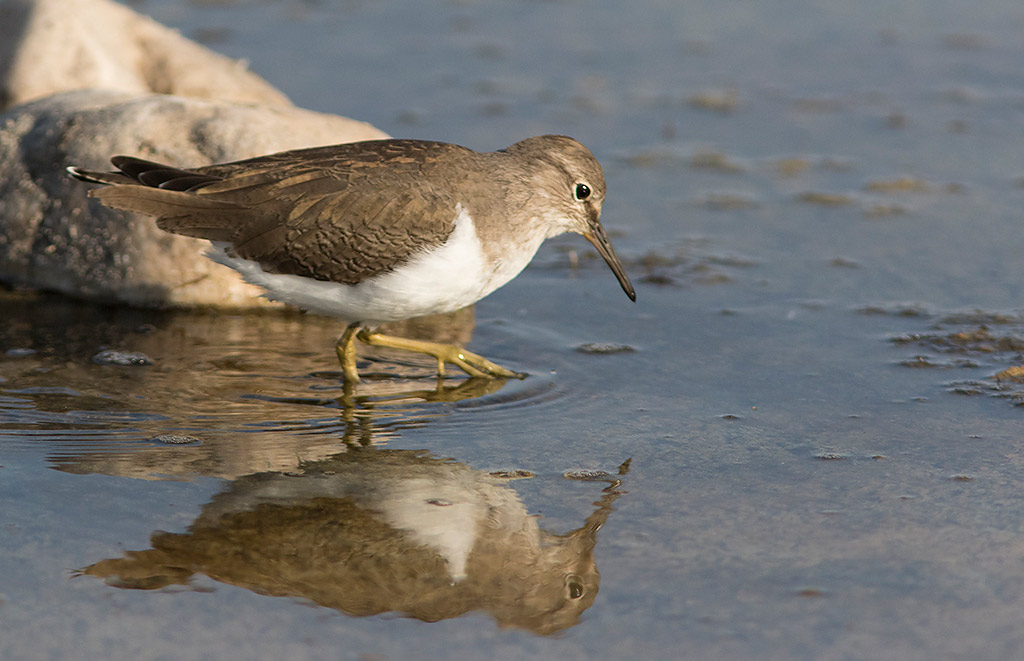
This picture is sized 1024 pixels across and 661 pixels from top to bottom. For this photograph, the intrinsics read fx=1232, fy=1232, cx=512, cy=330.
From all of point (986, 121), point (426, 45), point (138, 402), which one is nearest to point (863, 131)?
point (986, 121)

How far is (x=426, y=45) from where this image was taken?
11.4 m

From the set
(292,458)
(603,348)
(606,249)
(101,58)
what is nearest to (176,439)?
(292,458)

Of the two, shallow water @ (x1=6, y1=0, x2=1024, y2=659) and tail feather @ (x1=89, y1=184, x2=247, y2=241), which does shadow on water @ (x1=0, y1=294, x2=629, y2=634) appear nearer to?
shallow water @ (x1=6, y1=0, x2=1024, y2=659)

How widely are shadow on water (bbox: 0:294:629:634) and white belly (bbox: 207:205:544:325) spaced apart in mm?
465

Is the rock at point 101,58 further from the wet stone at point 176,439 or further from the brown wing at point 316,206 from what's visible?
the wet stone at point 176,439

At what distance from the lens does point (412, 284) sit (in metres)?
5.92

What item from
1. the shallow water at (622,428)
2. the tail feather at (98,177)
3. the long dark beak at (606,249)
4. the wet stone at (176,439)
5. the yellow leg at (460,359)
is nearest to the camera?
the shallow water at (622,428)

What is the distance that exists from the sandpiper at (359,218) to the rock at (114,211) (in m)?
0.99

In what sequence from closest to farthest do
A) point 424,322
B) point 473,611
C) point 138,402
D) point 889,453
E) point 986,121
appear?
point 473,611
point 889,453
point 138,402
point 424,322
point 986,121

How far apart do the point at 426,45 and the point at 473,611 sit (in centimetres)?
796

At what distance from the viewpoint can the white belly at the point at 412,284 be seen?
19.4 ft

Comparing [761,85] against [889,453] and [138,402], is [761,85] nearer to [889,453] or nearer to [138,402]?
[889,453]

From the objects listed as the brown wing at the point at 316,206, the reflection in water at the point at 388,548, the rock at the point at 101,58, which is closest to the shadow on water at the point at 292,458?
the reflection in water at the point at 388,548

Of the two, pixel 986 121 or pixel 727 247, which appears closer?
pixel 727 247
